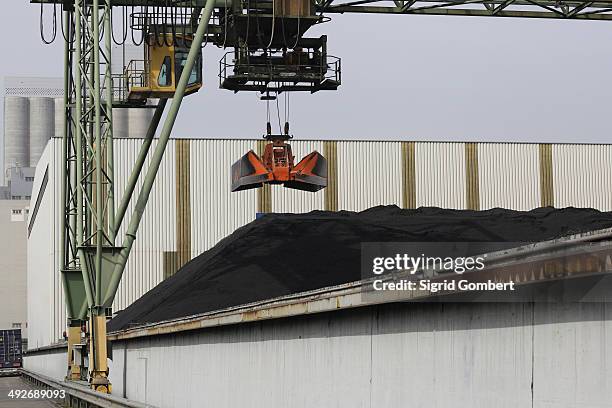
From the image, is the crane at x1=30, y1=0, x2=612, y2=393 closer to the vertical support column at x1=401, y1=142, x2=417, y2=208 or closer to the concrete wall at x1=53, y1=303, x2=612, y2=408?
the concrete wall at x1=53, y1=303, x2=612, y2=408

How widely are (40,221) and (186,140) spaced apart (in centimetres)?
1595

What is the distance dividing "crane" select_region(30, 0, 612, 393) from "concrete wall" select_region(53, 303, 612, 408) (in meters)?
9.45

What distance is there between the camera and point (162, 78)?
2544cm

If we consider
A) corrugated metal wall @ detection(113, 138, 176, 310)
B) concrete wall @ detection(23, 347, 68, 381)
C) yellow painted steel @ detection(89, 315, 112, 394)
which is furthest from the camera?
corrugated metal wall @ detection(113, 138, 176, 310)

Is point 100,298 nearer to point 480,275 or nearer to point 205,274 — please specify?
point 205,274

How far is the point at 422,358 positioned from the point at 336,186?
40.3m

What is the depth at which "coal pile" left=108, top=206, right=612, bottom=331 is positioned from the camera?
81.6 ft

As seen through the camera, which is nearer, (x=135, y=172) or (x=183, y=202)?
(x=135, y=172)

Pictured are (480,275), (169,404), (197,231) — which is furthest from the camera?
(197,231)

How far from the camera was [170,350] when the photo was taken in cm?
1842

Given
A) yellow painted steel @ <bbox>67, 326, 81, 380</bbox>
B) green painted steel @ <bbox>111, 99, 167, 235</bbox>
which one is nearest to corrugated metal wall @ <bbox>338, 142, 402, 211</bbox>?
yellow painted steel @ <bbox>67, 326, 81, 380</bbox>

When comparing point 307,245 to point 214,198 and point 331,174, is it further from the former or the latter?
point 331,174

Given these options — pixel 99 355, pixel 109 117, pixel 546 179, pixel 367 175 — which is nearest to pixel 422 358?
pixel 99 355

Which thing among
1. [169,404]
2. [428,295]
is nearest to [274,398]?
[428,295]
